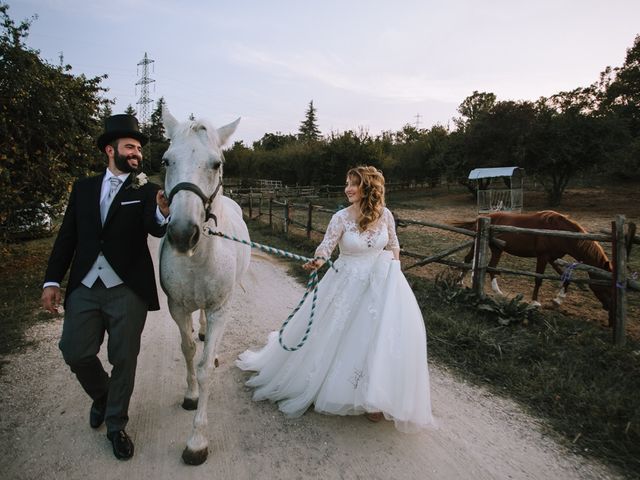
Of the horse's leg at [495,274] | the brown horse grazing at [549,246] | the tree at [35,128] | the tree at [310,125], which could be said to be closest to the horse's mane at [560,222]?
the brown horse grazing at [549,246]

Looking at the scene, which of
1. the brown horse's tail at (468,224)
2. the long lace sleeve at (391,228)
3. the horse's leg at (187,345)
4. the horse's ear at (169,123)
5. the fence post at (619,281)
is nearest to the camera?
the horse's ear at (169,123)

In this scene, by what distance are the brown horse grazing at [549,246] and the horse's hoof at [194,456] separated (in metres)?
4.86

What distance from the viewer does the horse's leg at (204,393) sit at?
2.39 meters

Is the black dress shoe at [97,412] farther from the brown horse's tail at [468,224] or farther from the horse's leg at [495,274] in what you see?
the brown horse's tail at [468,224]

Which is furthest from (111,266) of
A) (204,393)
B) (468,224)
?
(468,224)

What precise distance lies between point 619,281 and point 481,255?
1.79m

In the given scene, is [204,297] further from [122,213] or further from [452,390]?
[452,390]

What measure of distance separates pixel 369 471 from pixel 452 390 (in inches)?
54.7

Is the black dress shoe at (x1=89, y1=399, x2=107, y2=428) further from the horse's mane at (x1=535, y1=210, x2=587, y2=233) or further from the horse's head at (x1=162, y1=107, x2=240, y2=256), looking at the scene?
the horse's mane at (x1=535, y1=210, x2=587, y2=233)

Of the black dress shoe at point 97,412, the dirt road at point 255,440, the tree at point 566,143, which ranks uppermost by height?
the tree at point 566,143

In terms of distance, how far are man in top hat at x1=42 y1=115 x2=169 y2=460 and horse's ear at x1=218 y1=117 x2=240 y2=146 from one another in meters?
0.58

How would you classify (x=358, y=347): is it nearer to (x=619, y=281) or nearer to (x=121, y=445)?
(x=121, y=445)

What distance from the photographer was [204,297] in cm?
260

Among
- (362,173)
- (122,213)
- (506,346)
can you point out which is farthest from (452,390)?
(122,213)
